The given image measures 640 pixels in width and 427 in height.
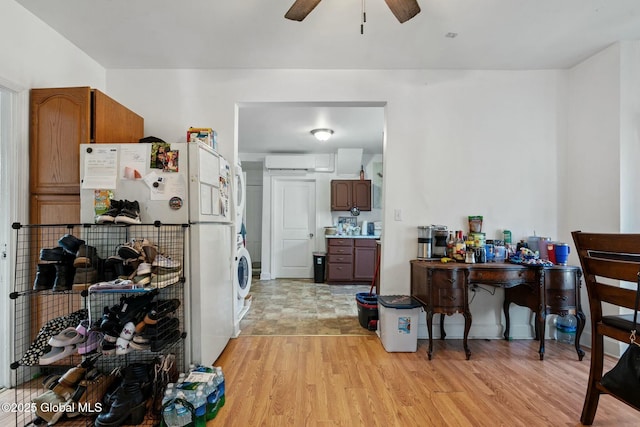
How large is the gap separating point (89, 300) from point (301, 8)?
2.13 metres

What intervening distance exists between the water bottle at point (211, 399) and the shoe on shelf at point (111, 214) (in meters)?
1.11

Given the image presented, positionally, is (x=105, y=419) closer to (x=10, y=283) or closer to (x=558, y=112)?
(x=10, y=283)

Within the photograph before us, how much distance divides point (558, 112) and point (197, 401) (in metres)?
3.81

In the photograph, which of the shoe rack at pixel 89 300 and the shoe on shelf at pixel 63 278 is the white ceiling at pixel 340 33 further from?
the shoe on shelf at pixel 63 278

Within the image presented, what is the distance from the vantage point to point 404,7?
1.52m

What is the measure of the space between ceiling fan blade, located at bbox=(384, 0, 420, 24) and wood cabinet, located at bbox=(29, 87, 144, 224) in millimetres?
2118

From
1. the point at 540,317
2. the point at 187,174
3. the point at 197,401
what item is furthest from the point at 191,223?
the point at 540,317

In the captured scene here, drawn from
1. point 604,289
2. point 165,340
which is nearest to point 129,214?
point 165,340

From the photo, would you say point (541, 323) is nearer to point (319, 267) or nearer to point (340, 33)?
point (340, 33)

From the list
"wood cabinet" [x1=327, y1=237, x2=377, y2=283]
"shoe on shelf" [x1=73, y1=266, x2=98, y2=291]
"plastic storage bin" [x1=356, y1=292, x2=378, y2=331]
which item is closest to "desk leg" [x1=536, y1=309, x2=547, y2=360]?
"plastic storage bin" [x1=356, y1=292, x2=378, y2=331]

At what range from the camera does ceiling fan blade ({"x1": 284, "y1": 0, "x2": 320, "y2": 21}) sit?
155cm

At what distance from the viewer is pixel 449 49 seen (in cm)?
238

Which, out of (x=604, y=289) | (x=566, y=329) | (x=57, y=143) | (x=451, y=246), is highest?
(x=57, y=143)

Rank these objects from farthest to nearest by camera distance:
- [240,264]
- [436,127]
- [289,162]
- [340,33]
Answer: [289,162] < [240,264] < [436,127] < [340,33]
